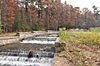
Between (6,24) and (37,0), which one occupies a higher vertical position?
(37,0)

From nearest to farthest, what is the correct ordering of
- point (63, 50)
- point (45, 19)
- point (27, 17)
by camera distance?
point (63, 50), point (27, 17), point (45, 19)

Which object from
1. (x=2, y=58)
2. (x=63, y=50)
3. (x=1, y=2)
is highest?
(x=1, y=2)

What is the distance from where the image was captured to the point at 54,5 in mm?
55375

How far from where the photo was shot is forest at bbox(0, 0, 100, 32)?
3791cm

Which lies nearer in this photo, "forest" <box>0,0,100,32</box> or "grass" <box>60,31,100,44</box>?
"grass" <box>60,31,100,44</box>

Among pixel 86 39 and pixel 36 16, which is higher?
pixel 36 16

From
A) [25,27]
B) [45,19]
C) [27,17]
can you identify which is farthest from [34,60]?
[45,19]

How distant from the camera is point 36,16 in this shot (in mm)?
49469

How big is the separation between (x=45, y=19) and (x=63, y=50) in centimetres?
4241

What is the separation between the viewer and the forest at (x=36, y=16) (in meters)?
37.9

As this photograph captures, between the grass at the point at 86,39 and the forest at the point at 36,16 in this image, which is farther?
the forest at the point at 36,16

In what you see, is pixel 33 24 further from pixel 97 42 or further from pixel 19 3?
pixel 97 42

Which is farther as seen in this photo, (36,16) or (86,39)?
(36,16)

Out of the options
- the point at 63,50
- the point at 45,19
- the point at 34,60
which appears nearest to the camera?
the point at 63,50
